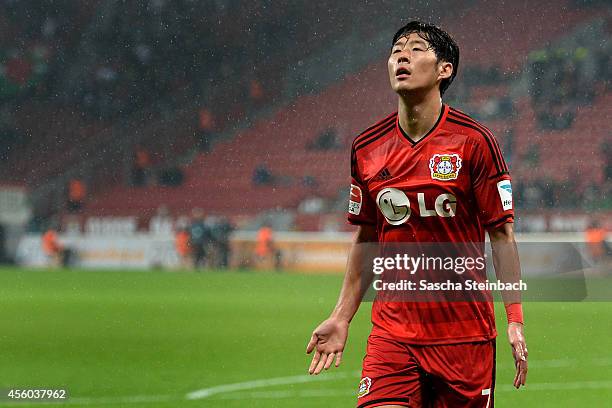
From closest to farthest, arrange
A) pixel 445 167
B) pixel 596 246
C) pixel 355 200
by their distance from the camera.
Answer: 1. pixel 445 167
2. pixel 355 200
3. pixel 596 246

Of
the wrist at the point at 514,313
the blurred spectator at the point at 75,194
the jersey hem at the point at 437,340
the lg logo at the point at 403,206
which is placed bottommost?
the jersey hem at the point at 437,340

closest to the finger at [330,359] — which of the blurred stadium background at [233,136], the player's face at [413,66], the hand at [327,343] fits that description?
the hand at [327,343]

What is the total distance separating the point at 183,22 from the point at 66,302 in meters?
6.55

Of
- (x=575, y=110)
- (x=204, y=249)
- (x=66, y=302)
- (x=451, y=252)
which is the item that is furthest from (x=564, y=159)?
(x=451, y=252)

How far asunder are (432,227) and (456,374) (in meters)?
0.46

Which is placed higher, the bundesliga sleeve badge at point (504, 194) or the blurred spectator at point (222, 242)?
the blurred spectator at point (222, 242)

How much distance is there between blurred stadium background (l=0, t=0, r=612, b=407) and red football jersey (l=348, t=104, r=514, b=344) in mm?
8802

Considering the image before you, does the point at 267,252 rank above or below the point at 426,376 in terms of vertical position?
A: above

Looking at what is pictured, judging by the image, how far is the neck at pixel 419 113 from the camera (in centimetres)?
342

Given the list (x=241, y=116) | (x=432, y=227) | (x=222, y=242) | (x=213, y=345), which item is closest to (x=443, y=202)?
(x=432, y=227)

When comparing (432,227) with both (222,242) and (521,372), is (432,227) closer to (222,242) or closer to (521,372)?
(521,372)

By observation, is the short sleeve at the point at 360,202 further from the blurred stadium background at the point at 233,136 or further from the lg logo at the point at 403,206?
the blurred stadium background at the point at 233,136

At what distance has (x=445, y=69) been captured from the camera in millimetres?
3469

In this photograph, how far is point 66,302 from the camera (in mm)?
14148
